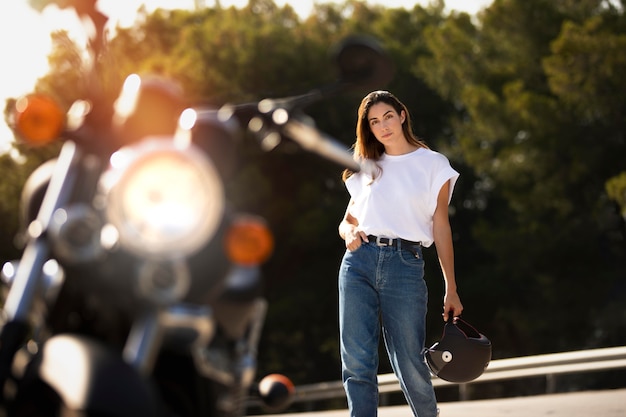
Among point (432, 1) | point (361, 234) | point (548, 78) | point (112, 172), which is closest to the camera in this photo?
point (112, 172)

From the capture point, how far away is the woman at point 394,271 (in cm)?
586

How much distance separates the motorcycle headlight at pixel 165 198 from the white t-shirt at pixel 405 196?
119 inches

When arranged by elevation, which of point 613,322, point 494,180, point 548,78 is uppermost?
point 548,78

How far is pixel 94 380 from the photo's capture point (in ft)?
9.05

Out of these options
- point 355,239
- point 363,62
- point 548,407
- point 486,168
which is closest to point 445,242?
point 355,239

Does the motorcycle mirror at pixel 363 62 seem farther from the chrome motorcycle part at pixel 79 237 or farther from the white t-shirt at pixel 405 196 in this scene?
the white t-shirt at pixel 405 196

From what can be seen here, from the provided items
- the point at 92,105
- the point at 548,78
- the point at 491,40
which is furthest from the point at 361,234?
the point at 491,40

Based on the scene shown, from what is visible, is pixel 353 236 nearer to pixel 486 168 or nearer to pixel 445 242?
pixel 445 242

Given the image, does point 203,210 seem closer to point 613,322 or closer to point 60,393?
point 60,393

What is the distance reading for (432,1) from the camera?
38.3m

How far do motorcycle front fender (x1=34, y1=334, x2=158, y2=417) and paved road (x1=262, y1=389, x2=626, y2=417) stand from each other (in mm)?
6770

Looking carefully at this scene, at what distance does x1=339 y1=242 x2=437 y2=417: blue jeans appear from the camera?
5852 mm

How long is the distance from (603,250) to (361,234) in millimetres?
24073

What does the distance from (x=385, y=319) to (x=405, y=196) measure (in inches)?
25.8
